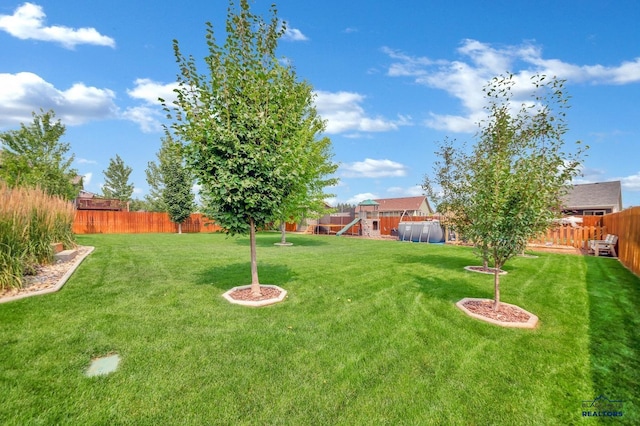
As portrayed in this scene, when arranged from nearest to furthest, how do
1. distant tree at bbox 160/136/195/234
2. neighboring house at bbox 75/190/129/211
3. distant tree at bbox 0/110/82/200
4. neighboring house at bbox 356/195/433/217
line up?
distant tree at bbox 0/110/82/200
distant tree at bbox 160/136/195/234
neighboring house at bbox 75/190/129/211
neighboring house at bbox 356/195/433/217

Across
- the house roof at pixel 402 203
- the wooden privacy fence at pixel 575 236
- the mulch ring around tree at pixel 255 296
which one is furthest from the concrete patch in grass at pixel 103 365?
the house roof at pixel 402 203

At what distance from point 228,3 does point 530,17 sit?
1055 centimetres

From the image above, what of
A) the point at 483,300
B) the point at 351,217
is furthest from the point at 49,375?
the point at 351,217

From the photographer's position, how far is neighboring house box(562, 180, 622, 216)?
2348cm

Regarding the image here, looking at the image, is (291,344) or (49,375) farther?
(291,344)

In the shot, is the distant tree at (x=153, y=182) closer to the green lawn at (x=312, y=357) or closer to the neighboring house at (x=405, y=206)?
the neighboring house at (x=405, y=206)

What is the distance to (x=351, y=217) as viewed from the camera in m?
29.9

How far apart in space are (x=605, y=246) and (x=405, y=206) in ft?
107

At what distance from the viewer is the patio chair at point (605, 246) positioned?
11496 millimetres

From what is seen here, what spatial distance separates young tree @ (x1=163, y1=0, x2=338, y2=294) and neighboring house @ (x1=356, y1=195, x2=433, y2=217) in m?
37.8

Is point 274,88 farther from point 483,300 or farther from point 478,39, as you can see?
point 478,39

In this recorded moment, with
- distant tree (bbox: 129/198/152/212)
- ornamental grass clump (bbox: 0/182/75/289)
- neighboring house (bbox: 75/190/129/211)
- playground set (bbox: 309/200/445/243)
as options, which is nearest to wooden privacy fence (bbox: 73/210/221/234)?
neighboring house (bbox: 75/190/129/211)

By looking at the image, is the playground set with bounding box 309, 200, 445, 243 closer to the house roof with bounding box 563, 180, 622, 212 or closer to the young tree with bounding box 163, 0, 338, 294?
the young tree with bounding box 163, 0, 338, 294

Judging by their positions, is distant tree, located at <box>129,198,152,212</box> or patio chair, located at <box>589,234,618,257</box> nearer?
patio chair, located at <box>589,234,618,257</box>
